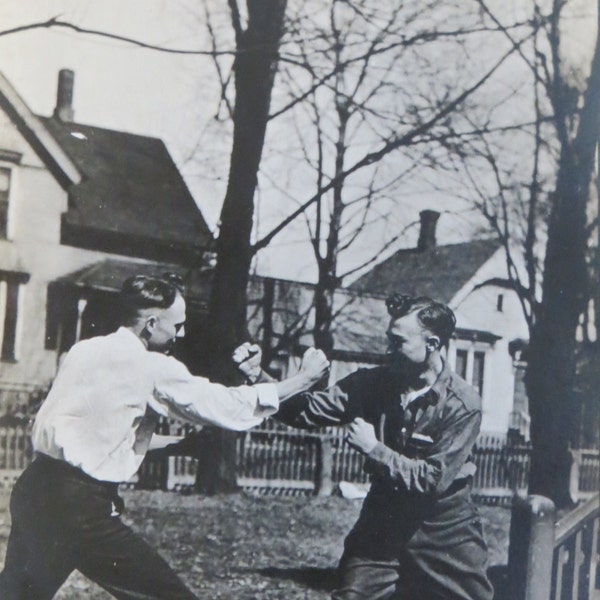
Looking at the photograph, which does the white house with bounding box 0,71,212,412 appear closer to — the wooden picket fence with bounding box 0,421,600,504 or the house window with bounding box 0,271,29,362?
the house window with bounding box 0,271,29,362

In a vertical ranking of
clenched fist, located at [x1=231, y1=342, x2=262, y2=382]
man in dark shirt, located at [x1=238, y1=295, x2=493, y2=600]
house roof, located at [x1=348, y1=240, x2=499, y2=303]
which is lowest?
man in dark shirt, located at [x1=238, y1=295, x2=493, y2=600]

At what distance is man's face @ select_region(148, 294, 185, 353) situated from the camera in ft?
10.9

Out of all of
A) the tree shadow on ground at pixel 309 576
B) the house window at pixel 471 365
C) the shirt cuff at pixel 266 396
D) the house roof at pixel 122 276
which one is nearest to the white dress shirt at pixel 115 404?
the shirt cuff at pixel 266 396

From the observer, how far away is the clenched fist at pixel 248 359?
3684 mm

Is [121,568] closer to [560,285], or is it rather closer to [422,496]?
[422,496]

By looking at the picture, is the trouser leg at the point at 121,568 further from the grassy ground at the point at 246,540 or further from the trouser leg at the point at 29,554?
the grassy ground at the point at 246,540

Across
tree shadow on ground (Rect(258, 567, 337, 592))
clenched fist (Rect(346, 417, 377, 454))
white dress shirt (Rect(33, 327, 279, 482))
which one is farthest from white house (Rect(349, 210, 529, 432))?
white dress shirt (Rect(33, 327, 279, 482))

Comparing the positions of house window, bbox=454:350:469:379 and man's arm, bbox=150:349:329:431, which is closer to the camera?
man's arm, bbox=150:349:329:431

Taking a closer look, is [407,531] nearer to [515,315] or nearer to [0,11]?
[0,11]

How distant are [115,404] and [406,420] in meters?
1.22

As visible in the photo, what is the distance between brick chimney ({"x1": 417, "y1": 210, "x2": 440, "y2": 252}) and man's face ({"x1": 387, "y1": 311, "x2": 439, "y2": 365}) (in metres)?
10.6

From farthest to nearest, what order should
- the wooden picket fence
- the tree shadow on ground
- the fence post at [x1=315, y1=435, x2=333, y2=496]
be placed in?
1. the fence post at [x1=315, y1=435, x2=333, y2=496]
2. the wooden picket fence
3. the tree shadow on ground

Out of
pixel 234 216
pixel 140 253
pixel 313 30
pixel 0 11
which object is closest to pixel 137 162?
pixel 140 253

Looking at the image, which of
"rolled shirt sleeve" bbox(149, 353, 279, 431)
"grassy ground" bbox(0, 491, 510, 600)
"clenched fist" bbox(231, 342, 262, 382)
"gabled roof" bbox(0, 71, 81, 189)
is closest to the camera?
"rolled shirt sleeve" bbox(149, 353, 279, 431)
